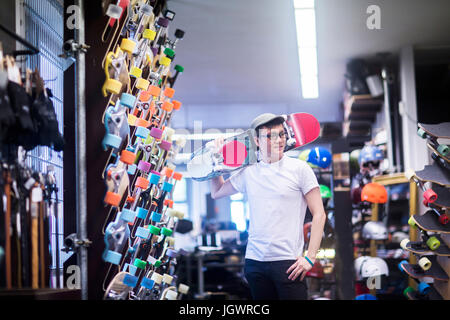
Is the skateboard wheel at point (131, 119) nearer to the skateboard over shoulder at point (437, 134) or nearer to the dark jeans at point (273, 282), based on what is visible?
the dark jeans at point (273, 282)

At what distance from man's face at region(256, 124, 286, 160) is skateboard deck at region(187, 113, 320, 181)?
12cm

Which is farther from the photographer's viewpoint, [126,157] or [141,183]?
[141,183]

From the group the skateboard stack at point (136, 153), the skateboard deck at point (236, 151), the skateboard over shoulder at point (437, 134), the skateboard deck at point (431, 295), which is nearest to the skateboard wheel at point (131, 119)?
the skateboard stack at point (136, 153)

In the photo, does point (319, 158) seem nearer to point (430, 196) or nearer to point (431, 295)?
point (430, 196)

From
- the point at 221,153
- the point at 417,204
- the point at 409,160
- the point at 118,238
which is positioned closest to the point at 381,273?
the point at 417,204

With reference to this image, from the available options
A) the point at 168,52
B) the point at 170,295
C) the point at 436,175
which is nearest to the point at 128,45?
the point at 168,52

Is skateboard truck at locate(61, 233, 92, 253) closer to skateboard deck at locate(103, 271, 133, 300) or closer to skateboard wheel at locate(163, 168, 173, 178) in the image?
skateboard deck at locate(103, 271, 133, 300)

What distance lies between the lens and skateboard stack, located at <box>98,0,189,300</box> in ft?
8.81

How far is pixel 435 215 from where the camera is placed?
4473mm

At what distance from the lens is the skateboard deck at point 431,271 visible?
14.8 feet

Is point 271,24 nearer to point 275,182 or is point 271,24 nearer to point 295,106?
point 295,106

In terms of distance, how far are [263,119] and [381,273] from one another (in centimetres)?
374

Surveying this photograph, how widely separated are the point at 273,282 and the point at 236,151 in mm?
823

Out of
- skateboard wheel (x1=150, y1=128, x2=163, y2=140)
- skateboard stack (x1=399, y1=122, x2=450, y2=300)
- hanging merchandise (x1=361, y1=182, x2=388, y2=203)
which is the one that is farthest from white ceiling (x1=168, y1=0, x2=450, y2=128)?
skateboard wheel (x1=150, y1=128, x2=163, y2=140)
